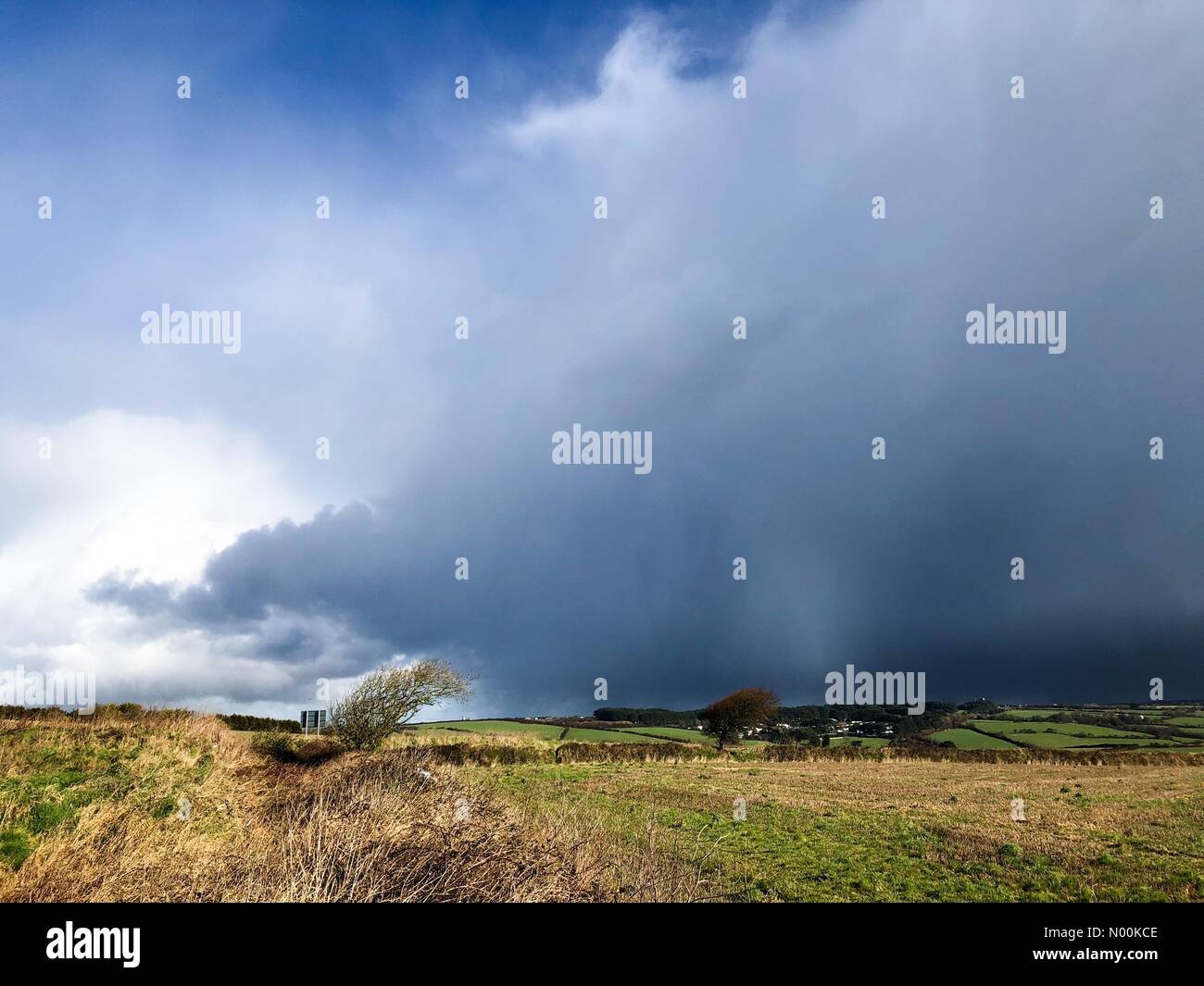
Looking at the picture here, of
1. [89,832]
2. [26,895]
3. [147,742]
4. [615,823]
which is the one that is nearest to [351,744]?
[147,742]

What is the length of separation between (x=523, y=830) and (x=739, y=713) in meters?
85.7

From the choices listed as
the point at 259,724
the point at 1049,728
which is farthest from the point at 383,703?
the point at 1049,728

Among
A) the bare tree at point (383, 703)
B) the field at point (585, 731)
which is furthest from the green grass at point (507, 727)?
the bare tree at point (383, 703)

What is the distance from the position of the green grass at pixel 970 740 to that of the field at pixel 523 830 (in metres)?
31.4

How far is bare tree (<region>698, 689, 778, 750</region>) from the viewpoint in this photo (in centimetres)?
9131

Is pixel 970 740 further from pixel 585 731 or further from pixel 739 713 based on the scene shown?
pixel 585 731

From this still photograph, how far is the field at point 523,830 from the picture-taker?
30.7ft

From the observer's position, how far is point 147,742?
29656mm

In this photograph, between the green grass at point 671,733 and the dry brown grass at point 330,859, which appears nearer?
the dry brown grass at point 330,859

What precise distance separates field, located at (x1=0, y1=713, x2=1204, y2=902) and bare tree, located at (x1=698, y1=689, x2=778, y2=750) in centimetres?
4492

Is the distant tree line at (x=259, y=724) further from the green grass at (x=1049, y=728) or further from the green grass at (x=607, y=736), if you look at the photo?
the green grass at (x=1049, y=728)
